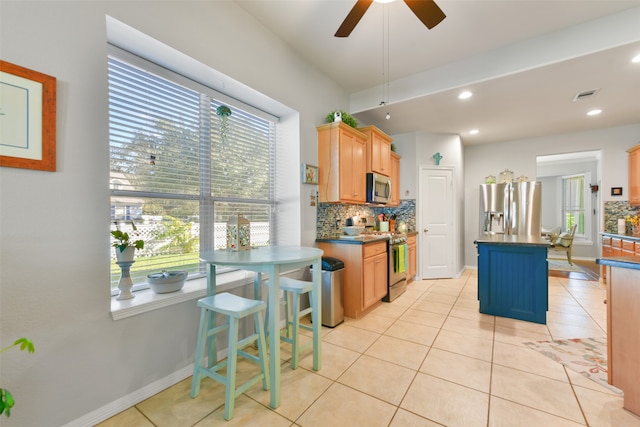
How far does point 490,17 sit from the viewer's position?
2.49 metres

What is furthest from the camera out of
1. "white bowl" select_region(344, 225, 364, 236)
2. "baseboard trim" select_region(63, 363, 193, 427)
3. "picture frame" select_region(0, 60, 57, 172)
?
"white bowl" select_region(344, 225, 364, 236)

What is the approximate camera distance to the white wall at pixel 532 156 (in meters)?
4.86

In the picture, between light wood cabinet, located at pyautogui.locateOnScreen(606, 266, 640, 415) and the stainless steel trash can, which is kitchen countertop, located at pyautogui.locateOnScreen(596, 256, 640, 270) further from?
the stainless steel trash can

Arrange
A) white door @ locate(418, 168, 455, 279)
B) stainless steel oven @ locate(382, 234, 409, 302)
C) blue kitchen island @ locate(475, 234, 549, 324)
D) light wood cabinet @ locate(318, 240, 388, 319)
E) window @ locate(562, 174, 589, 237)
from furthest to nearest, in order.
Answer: window @ locate(562, 174, 589, 237) → white door @ locate(418, 168, 455, 279) → stainless steel oven @ locate(382, 234, 409, 302) → light wood cabinet @ locate(318, 240, 388, 319) → blue kitchen island @ locate(475, 234, 549, 324)

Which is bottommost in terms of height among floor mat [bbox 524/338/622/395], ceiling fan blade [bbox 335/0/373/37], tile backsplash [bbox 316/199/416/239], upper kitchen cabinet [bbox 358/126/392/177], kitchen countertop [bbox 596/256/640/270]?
floor mat [bbox 524/338/622/395]

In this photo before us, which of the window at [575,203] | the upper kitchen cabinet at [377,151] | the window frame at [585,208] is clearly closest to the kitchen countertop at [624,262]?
the upper kitchen cabinet at [377,151]

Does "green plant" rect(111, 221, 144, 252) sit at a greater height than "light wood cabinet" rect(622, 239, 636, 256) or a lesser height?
greater

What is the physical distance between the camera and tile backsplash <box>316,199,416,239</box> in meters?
3.50

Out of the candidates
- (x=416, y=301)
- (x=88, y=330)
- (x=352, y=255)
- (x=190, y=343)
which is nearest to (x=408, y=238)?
(x=416, y=301)

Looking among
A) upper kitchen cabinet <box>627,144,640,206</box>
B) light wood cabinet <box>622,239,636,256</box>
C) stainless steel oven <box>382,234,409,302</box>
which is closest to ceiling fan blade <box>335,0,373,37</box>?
stainless steel oven <box>382,234,409,302</box>

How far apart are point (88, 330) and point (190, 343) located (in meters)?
0.68

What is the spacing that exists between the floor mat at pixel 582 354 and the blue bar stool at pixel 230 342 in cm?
235

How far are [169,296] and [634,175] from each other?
275 inches

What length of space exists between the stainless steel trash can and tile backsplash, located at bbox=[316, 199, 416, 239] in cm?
58
